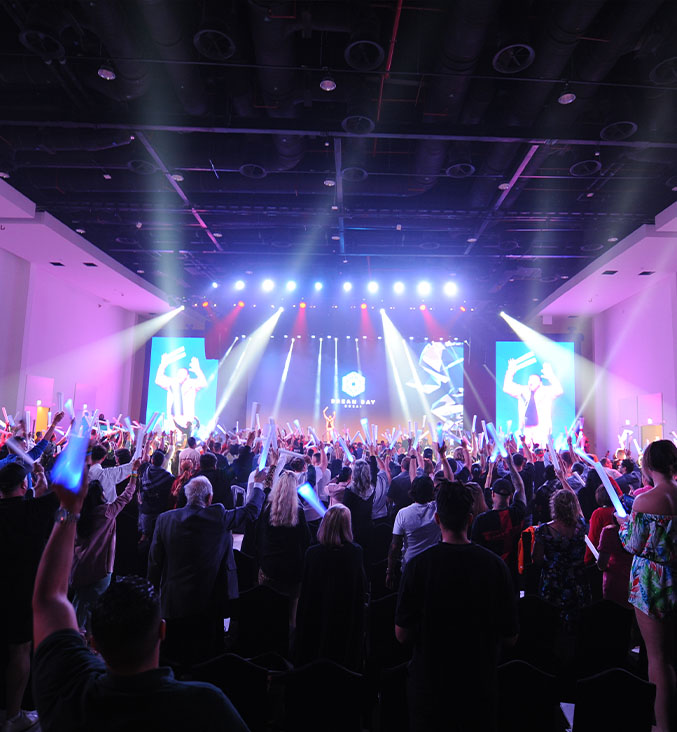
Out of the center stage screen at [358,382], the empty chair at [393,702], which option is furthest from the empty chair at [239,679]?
the center stage screen at [358,382]

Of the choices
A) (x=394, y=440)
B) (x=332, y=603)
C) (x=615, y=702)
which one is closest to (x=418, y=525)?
(x=332, y=603)

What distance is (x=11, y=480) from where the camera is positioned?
337cm

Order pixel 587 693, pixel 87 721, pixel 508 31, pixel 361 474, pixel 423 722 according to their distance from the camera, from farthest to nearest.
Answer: pixel 508 31 → pixel 361 474 → pixel 587 693 → pixel 423 722 → pixel 87 721

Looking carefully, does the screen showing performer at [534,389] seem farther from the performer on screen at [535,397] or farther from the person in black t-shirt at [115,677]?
the person in black t-shirt at [115,677]

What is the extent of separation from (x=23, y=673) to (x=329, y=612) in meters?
1.97

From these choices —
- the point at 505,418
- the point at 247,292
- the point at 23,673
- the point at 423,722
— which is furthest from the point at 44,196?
the point at 505,418

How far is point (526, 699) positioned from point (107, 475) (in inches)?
138

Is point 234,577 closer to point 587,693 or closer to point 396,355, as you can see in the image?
point 587,693

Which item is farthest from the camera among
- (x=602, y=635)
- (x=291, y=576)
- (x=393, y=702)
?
(x=291, y=576)

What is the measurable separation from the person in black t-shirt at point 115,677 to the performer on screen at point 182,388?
59.6 feet

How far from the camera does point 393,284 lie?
1780cm

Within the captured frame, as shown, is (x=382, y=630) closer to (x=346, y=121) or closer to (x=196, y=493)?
(x=196, y=493)

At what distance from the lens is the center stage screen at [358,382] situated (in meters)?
18.8

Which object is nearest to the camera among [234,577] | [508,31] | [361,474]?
[234,577]
